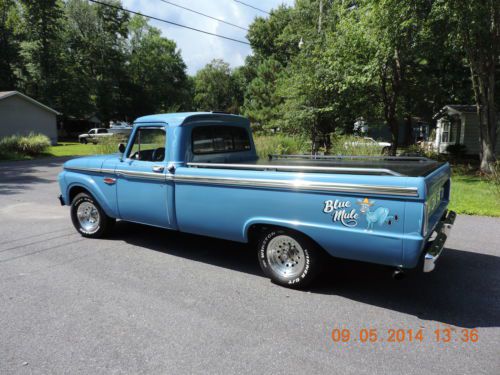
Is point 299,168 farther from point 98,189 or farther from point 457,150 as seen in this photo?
point 457,150

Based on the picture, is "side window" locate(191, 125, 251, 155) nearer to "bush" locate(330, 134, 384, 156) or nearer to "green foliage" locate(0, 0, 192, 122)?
"bush" locate(330, 134, 384, 156)

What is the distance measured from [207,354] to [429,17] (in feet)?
44.3

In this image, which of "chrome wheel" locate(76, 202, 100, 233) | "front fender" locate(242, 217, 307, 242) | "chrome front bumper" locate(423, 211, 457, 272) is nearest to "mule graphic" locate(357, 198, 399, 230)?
"chrome front bumper" locate(423, 211, 457, 272)

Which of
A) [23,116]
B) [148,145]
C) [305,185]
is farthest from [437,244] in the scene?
[23,116]

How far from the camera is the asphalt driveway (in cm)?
304

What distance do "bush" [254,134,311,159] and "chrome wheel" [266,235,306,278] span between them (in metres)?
10.2

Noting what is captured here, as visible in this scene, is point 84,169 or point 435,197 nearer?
point 435,197

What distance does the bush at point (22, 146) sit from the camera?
22.0 metres

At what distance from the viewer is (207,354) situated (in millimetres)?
3137

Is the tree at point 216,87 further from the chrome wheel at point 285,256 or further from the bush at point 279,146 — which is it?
the chrome wheel at point 285,256

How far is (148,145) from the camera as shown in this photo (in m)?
5.63

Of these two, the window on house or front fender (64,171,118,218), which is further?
the window on house

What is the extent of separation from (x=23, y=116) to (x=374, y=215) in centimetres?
3693

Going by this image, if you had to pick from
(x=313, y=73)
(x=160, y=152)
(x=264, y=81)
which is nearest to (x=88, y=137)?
(x=264, y=81)
